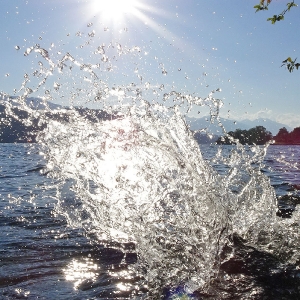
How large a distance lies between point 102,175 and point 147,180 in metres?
2.74

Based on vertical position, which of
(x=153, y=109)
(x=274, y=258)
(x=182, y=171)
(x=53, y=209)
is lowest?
(x=274, y=258)

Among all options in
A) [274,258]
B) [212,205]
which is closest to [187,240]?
[212,205]

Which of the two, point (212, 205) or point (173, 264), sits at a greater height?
point (212, 205)

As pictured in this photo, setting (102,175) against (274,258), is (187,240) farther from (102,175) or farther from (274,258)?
(102,175)

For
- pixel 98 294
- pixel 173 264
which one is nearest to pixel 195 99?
pixel 173 264

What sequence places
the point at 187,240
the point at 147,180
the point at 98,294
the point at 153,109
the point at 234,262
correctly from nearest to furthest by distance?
the point at 98,294 → the point at 234,262 → the point at 187,240 → the point at 153,109 → the point at 147,180

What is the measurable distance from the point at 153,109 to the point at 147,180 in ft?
8.78

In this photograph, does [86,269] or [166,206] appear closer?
[86,269]

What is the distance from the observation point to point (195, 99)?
9.20m

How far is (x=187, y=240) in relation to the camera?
6.49m

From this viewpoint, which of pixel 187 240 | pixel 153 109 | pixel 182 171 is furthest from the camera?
pixel 153 109

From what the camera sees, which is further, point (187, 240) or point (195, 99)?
point (195, 99)

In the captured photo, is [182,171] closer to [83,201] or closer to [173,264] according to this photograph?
[173,264]

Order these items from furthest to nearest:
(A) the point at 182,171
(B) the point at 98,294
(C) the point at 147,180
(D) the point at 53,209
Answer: (C) the point at 147,180 < (D) the point at 53,209 < (A) the point at 182,171 < (B) the point at 98,294
